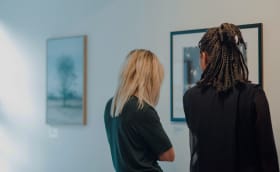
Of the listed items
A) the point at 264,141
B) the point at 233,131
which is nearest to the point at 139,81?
the point at 233,131

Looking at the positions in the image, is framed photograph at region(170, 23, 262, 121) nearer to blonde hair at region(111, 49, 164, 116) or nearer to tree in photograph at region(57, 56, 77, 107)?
blonde hair at region(111, 49, 164, 116)

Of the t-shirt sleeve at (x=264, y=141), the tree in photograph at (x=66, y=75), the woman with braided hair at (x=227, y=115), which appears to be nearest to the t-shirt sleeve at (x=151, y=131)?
the woman with braided hair at (x=227, y=115)

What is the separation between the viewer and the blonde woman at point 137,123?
190cm

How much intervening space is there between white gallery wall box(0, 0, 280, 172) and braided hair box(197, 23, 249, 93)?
0.88 m

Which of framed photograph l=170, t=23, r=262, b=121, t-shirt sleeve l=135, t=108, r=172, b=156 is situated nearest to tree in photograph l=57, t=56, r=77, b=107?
framed photograph l=170, t=23, r=262, b=121

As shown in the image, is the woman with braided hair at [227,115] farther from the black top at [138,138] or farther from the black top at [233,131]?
the black top at [138,138]

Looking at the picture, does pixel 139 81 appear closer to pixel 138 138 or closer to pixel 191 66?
pixel 138 138

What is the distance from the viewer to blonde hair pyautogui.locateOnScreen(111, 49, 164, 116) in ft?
6.35

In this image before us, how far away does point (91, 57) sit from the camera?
322 centimetres

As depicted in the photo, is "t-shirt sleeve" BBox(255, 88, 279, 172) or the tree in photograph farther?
the tree in photograph

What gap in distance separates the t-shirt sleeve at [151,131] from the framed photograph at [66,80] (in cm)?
142

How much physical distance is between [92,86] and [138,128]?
1.39 metres

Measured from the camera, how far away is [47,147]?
11.4 ft

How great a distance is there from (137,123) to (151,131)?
8 centimetres
